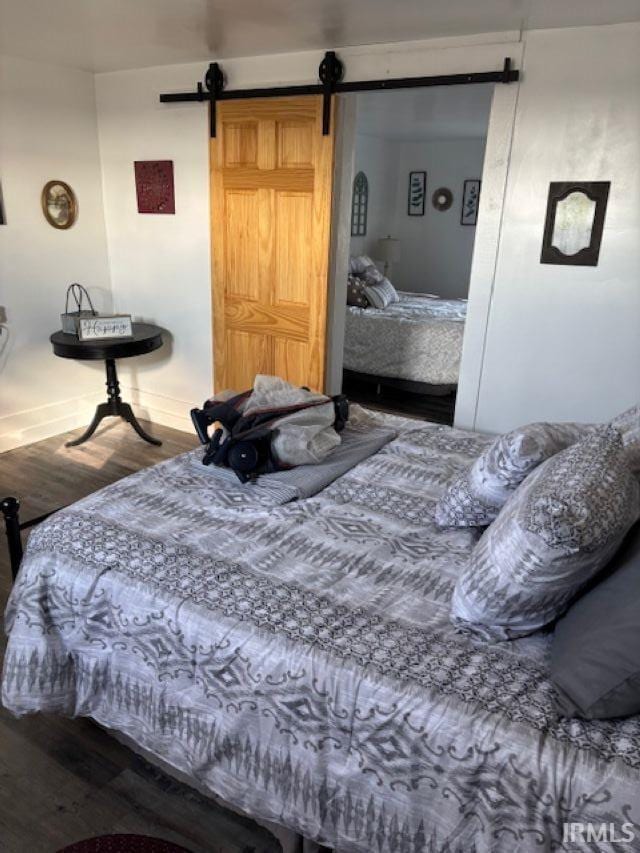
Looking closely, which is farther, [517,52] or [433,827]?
[517,52]

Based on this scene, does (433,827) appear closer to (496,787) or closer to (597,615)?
(496,787)

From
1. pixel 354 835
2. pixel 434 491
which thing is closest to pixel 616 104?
pixel 434 491

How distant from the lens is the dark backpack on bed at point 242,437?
6.97 ft

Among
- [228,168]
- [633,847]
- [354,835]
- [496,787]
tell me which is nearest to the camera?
[633,847]

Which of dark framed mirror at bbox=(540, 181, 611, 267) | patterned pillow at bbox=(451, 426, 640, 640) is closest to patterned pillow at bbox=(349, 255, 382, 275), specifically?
dark framed mirror at bbox=(540, 181, 611, 267)

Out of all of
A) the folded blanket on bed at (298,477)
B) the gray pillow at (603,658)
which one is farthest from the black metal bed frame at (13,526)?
the gray pillow at (603,658)

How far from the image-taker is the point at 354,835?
4.33ft

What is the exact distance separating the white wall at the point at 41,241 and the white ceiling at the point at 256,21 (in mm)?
442

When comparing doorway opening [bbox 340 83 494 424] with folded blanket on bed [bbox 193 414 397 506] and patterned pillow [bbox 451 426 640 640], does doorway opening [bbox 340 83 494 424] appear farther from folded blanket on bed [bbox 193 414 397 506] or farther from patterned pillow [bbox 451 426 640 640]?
patterned pillow [bbox 451 426 640 640]

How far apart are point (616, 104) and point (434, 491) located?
195 centimetres

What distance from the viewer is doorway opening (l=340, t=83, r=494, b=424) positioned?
494 centimetres

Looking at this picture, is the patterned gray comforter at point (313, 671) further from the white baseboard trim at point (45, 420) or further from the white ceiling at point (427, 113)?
the white ceiling at point (427, 113)

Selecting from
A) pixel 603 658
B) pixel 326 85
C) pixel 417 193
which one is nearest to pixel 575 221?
pixel 326 85

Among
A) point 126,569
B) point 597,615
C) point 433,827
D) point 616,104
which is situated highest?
point 616,104
